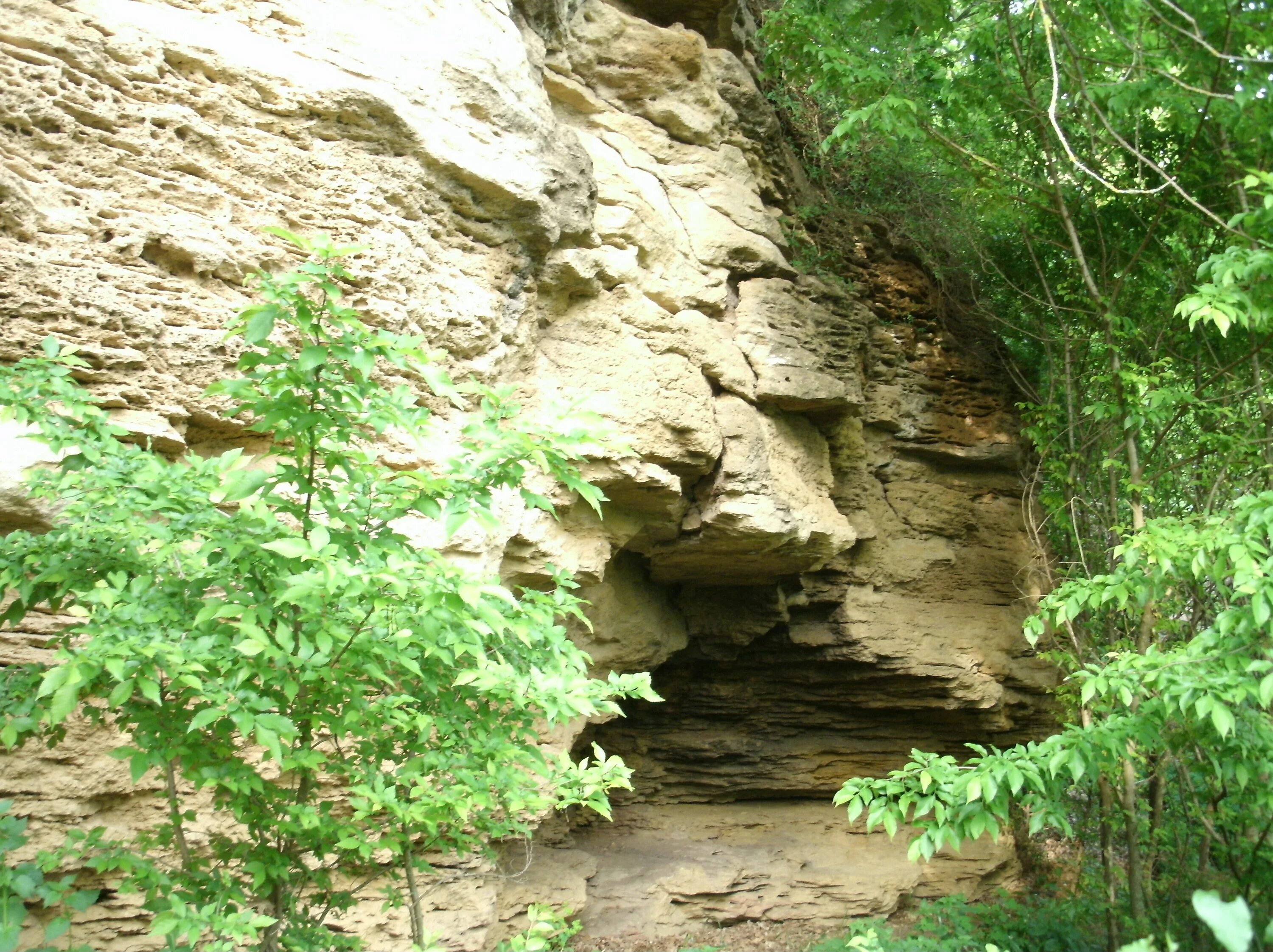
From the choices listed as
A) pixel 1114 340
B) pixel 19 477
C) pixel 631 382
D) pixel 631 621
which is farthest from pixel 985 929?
pixel 19 477

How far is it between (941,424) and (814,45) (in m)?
3.21

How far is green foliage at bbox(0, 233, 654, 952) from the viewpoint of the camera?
7.43ft

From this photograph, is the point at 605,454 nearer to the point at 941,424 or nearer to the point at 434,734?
the point at 434,734

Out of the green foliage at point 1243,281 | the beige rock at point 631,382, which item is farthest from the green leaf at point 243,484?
the green foliage at point 1243,281

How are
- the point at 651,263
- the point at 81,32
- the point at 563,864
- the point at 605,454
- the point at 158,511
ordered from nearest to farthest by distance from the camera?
the point at 158,511
the point at 81,32
the point at 605,454
the point at 651,263
the point at 563,864

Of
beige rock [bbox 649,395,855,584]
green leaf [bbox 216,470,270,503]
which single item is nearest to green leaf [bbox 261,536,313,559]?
green leaf [bbox 216,470,270,503]

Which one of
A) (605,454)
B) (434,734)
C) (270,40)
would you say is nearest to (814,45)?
(605,454)

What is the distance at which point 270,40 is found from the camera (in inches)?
170

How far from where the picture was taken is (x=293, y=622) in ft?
8.50

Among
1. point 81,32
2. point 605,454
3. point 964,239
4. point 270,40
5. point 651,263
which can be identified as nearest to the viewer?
point 81,32

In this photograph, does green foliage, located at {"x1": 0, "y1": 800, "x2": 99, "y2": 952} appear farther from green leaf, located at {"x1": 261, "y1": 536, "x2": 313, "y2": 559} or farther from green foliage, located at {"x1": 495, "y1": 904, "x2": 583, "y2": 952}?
green foliage, located at {"x1": 495, "y1": 904, "x2": 583, "y2": 952}

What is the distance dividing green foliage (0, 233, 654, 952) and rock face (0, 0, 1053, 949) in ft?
3.66

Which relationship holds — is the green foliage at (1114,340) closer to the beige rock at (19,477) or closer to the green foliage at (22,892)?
the green foliage at (22,892)

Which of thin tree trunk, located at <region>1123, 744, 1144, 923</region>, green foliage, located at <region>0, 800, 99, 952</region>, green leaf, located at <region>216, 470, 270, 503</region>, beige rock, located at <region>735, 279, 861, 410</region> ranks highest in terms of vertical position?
beige rock, located at <region>735, 279, 861, 410</region>
